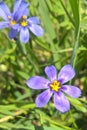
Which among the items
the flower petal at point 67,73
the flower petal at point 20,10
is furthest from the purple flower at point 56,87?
the flower petal at point 20,10

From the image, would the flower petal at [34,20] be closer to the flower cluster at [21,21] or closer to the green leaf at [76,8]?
the flower cluster at [21,21]

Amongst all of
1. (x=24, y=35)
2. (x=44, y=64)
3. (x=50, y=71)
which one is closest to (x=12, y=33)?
(x=24, y=35)

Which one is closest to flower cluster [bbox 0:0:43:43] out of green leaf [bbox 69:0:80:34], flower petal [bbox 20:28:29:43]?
flower petal [bbox 20:28:29:43]

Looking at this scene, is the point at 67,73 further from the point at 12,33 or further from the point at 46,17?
the point at 46,17

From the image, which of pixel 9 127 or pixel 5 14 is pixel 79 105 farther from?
pixel 5 14

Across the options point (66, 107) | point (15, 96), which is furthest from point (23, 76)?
point (66, 107)

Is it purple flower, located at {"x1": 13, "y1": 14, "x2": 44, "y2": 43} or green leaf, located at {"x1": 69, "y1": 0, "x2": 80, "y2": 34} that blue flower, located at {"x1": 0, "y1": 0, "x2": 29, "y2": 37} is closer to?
purple flower, located at {"x1": 13, "y1": 14, "x2": 44, "y2": 43}

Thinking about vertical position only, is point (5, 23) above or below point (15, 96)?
above
